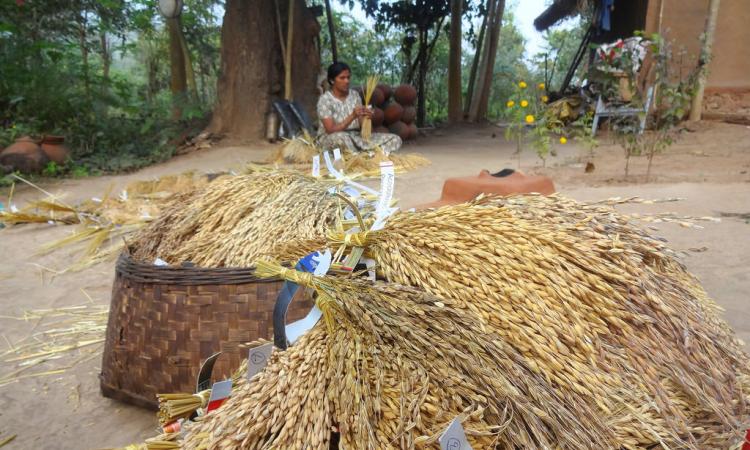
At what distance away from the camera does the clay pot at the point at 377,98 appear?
1005 cm

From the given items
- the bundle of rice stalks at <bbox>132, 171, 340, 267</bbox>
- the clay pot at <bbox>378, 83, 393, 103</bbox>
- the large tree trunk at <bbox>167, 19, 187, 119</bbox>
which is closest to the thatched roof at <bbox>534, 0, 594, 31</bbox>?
the clay pot at <bbox>378, 83, 393, 103</bbox>

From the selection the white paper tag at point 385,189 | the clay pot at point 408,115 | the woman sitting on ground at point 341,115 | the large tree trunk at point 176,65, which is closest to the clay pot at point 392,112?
the clay pot at point 408,115

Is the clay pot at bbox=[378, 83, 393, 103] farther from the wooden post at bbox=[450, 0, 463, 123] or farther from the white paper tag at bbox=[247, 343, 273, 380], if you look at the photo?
the white paper tag at bbox=[247, 343, 273, 380]

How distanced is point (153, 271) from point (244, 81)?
801cm

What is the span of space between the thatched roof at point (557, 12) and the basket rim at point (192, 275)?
521 inches

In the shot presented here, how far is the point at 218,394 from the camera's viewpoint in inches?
46.4

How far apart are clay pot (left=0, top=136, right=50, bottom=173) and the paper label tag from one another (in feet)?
27.1

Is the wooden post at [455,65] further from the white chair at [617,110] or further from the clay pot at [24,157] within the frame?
the clay pot at [24,157]

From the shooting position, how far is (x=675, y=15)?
887 centimetres

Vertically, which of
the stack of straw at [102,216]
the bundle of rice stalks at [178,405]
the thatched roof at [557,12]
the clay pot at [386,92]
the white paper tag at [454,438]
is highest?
the thatched roof at [557,12]

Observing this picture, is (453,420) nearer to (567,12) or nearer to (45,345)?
(45,345)

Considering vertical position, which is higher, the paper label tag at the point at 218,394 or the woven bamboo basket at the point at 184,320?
the paper label tag at the point at 218,394

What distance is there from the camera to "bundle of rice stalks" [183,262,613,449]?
3.04ft

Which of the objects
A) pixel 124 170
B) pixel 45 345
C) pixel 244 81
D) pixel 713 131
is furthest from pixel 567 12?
pixel 45 345
